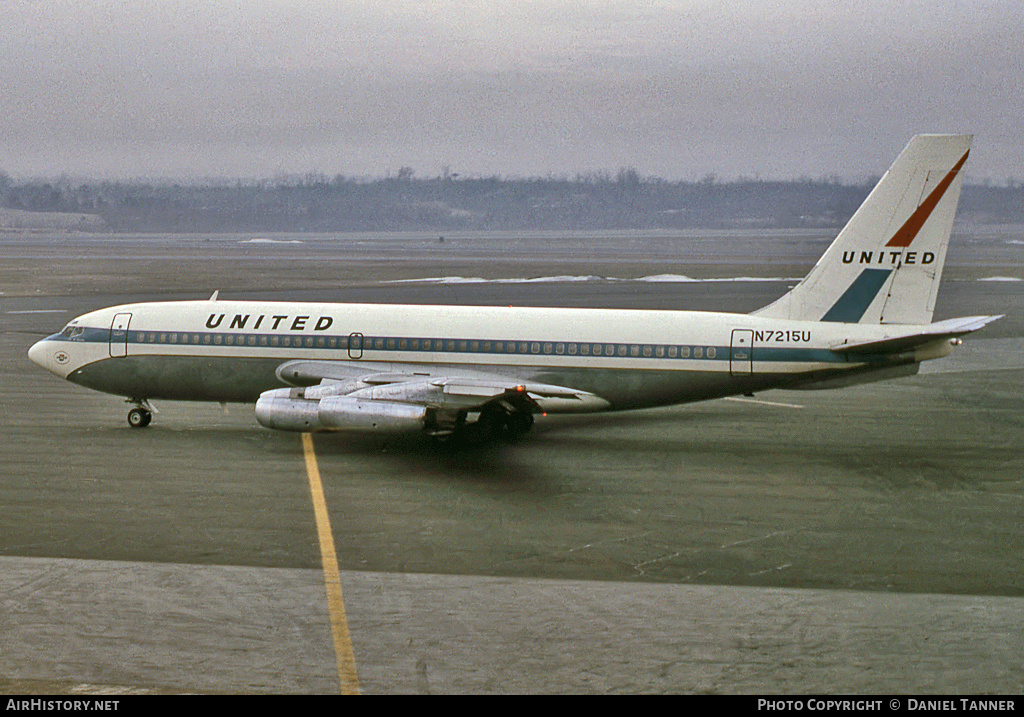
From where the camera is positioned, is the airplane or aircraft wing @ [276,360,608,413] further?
the airplane

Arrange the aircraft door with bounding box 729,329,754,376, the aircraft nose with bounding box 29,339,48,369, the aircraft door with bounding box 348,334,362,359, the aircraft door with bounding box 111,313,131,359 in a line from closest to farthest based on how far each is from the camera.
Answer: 1. the aircraft door with bounding box 729,329,754,376
2. the aircraft door with bounding box 348,334,362,359
3. the aircraft door with bounding box 111,313,131,359
4. the aircraft nose with bounding box 29,339,48,369

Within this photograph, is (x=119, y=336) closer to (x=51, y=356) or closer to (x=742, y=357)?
(x=51, y=356)

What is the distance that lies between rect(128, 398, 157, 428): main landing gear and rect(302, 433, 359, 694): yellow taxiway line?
8266 mm

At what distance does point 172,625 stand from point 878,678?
1120 cm

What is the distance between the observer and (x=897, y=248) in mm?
32406

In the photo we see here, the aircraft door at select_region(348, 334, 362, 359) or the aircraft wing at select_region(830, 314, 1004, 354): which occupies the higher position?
the aircraft wing at select_region(830, 314, 1004, 354)

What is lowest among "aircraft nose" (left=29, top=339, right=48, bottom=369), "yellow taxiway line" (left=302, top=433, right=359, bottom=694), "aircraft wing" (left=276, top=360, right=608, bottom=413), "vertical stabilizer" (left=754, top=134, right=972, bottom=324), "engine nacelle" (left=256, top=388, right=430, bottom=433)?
"yellow taxiway line" (left=302, top=433, right=359, bottom=694)

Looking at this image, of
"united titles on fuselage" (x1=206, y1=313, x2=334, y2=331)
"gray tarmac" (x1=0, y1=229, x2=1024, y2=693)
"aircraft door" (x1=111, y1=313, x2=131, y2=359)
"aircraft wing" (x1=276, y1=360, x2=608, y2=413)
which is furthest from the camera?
"aircraft door" (x1=111, y1=313, x2=131, y2=359)

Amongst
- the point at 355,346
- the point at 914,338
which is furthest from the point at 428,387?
the point at 914,338

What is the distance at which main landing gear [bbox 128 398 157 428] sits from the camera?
35.8m

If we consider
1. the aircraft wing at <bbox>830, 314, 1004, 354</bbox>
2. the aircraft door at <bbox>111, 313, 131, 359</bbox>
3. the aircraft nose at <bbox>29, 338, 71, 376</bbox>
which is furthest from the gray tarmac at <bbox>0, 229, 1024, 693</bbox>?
the aircraft wing at <bbox>830, 314, 1004, 354</bbox>

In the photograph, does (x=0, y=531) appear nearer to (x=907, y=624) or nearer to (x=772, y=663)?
(x=772, y=663)

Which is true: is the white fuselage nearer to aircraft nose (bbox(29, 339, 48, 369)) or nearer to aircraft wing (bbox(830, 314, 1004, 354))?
aircraft nose (bbox(29, 339, 48, 369))
